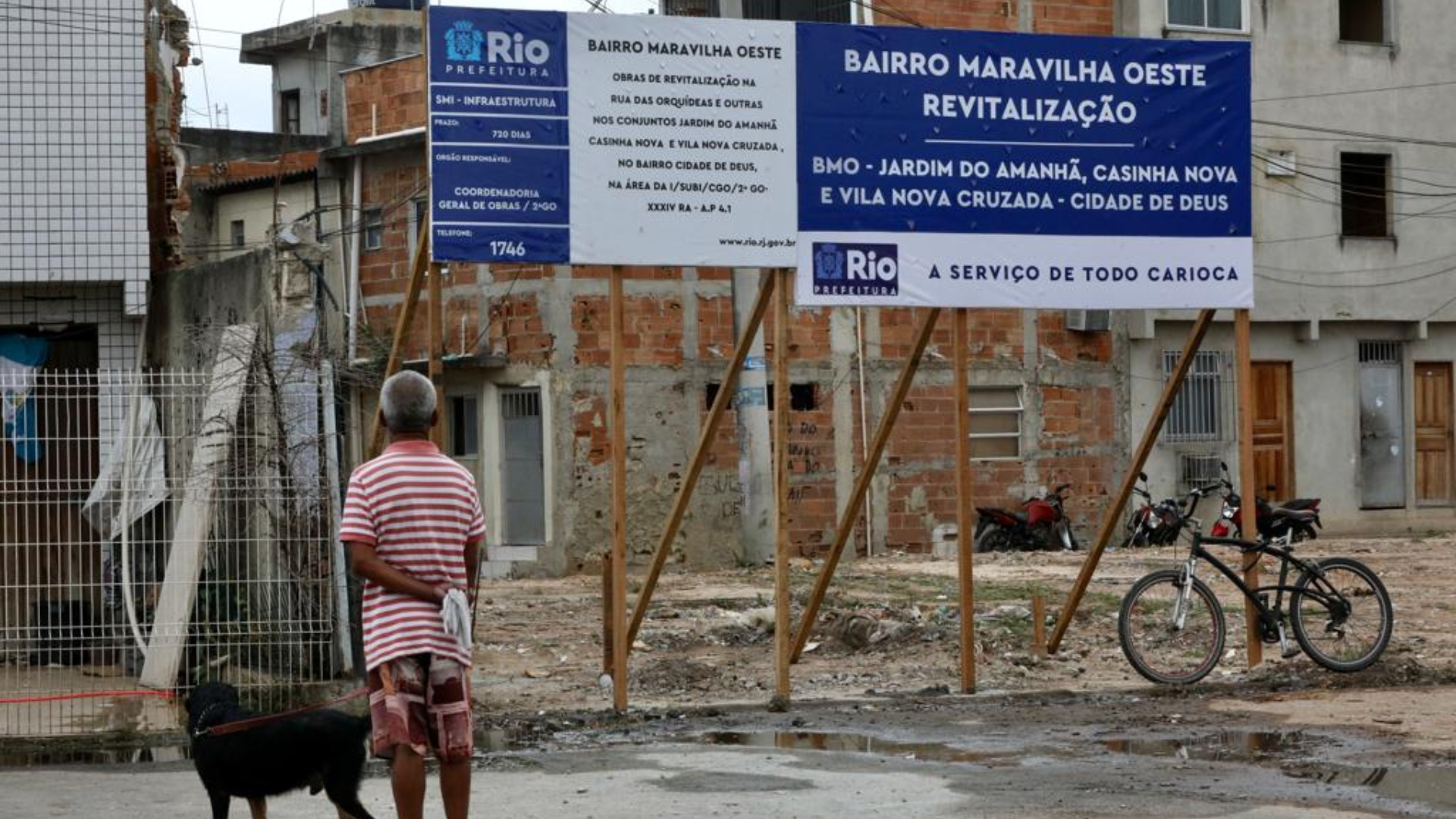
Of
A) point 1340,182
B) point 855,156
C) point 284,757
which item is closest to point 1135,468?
point 855,156

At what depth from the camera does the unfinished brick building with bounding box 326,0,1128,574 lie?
2567 centimetres

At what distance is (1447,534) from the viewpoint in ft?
94.6

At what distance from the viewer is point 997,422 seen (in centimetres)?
2830

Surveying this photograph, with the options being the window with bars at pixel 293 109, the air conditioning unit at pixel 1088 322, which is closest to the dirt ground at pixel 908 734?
the air conditioning unit at pixel 1088 322

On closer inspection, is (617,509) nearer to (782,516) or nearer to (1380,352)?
(782,516)

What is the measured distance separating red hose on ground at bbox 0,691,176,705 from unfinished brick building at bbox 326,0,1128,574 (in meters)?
12.2

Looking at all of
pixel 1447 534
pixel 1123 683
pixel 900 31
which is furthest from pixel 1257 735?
pixel 1447 534

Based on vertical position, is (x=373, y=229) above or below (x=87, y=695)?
above

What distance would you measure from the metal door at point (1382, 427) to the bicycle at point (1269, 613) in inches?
738

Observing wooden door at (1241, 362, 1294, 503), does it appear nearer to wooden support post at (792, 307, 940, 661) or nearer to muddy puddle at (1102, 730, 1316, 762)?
wooden support post at (792, 307, 940, 661)

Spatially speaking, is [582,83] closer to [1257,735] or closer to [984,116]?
[984,116]

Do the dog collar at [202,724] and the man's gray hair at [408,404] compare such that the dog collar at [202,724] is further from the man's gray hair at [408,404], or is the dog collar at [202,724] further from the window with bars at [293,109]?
the window with bars at [293,109]

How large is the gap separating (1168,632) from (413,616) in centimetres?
715

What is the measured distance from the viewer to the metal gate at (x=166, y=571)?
12.6 m
